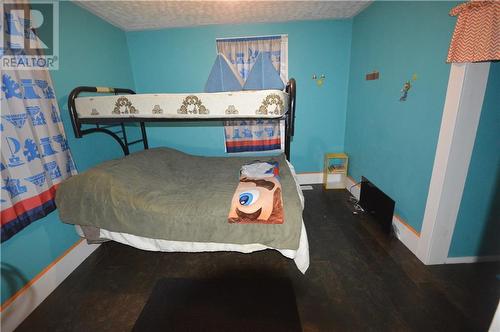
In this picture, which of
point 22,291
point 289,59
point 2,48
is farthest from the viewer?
point 289,59

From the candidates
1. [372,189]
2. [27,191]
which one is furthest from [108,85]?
[372,189]

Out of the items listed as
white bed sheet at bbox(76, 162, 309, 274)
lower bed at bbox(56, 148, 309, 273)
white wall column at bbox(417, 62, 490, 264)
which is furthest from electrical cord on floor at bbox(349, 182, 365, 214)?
white bed sheet at bbox(76, 162, 309, 274)

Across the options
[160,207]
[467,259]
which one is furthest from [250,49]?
[467,259]

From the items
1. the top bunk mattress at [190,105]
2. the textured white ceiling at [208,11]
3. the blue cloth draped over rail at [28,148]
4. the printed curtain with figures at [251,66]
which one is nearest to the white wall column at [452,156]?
the top bunk mattress at [190,105]

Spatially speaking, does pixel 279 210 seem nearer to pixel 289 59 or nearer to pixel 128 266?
pixel 128 266

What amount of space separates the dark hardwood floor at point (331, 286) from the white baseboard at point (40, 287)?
6 centimetres

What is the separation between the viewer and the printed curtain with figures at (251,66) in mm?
3014

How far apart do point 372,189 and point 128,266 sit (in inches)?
107

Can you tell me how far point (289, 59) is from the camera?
3.08 metres

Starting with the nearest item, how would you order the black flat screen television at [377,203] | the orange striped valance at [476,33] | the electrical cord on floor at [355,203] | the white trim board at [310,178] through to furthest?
the orange striped valance at [476,33], the black flat screen television at [377,203], the electrical cord on floor at [355,203], the white trim board at [310,178]

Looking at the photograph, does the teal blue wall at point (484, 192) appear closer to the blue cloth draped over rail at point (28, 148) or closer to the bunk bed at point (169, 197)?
the bunk bed at point (169, 197)

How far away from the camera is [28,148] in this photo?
156cm

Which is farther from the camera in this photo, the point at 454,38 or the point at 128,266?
the point at 128,266

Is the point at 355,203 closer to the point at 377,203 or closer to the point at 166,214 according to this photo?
the point at 377,203
